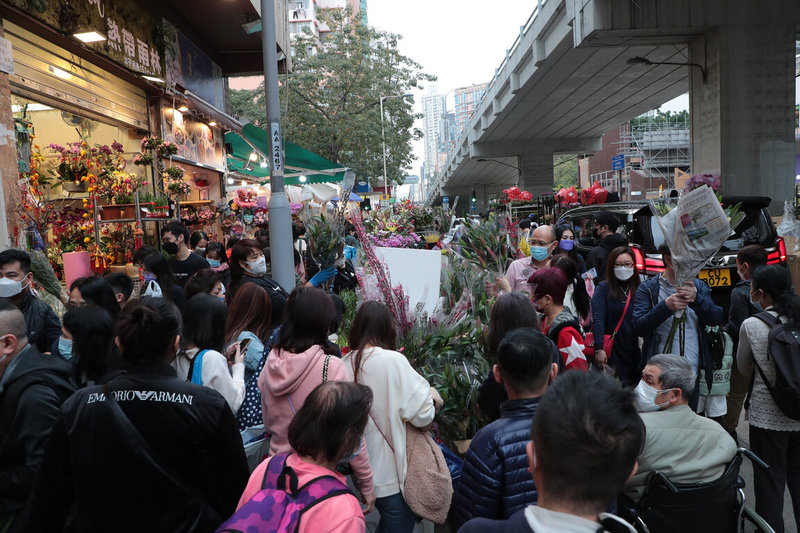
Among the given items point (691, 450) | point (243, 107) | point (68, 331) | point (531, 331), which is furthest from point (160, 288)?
point (243, 107)

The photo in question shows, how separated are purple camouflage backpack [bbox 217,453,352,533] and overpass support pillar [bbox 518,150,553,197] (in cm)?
3639

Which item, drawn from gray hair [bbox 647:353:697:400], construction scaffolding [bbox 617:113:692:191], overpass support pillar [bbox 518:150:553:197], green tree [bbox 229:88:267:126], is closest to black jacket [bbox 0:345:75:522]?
gray hair [bbox 647:353:697:400]

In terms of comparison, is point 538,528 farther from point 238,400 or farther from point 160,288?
point 160,288

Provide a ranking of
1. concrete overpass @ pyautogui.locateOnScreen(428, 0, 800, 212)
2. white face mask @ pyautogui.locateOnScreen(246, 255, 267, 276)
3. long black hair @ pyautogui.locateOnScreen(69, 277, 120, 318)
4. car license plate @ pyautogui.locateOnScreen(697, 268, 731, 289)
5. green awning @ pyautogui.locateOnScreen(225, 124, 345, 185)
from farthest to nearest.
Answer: concrete overpass @ pyautogui.locateOnScreen(428, 0, 800, 212)
green awning @ pyautogui.locateOnScreen(225, 124, 345, 185)
car license plate @ pyautogui.locateOnScreen(697, 268, 731, 289)
white face mask @ pyautogui.locateOnScreen(246, 255, 267, 276)
long black hair @ pyautogui.locateOnScreen(69, 277, 120, 318)

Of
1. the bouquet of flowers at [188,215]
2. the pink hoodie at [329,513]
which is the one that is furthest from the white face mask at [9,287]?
the bouquet of flowers at [188,215]

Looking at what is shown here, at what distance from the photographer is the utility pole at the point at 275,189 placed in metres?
6.08

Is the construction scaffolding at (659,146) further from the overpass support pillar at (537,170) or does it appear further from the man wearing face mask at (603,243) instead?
the man wearing face mask at (603,243)

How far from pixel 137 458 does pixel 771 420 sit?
356cm

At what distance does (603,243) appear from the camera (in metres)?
7.95

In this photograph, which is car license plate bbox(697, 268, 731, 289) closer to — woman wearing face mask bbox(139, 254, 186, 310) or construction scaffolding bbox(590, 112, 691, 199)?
woman wearing face mask bbox(139, 254, 186, 310)

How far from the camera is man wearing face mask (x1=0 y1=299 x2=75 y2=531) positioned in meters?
2.42

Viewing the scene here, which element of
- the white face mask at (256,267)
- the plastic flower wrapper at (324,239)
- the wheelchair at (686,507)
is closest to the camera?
the wheelchair at (686,507)

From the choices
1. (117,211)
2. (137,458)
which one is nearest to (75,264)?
(117,211)

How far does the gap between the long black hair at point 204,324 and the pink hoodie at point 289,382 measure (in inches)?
16.4
